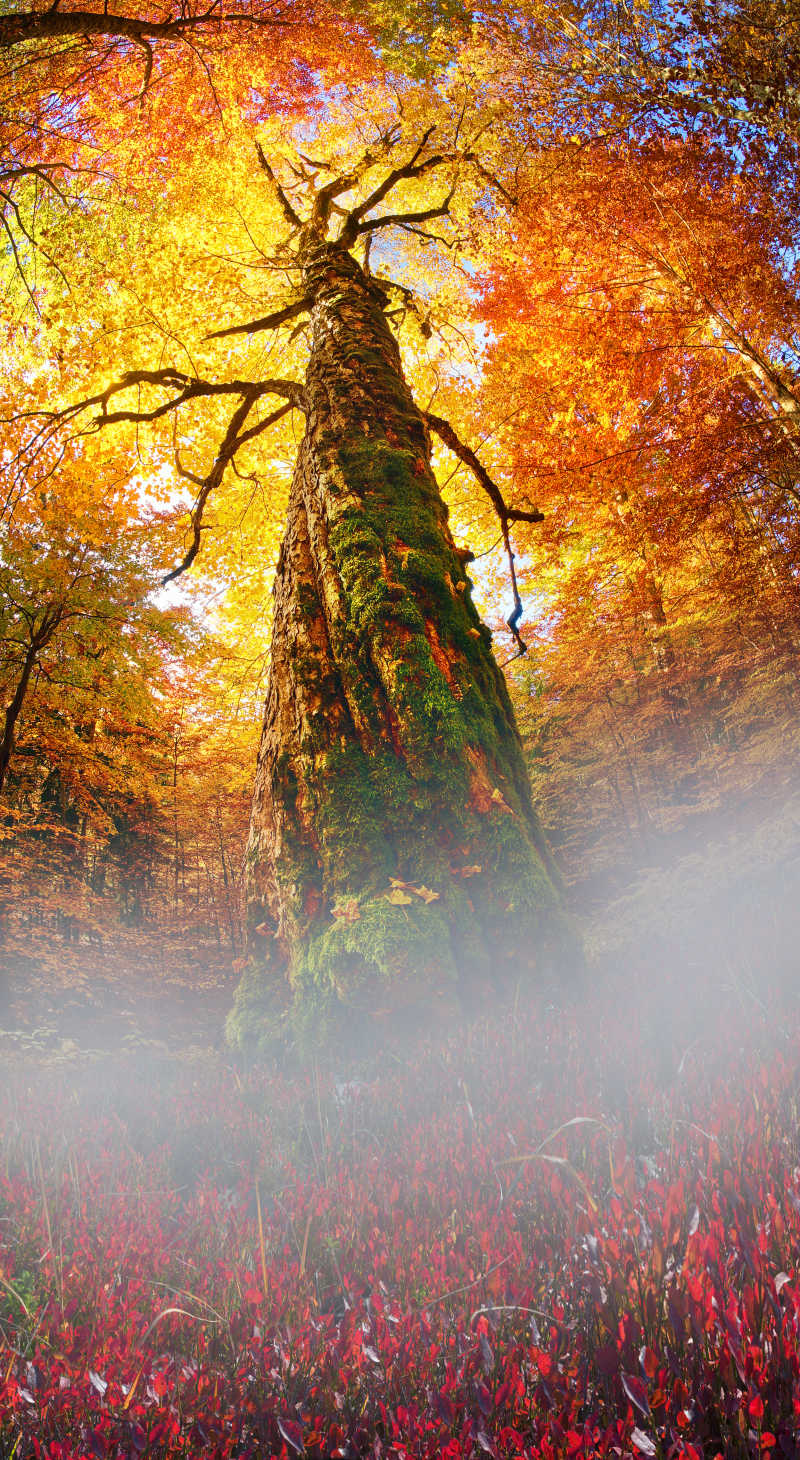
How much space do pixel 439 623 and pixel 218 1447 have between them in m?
4.18

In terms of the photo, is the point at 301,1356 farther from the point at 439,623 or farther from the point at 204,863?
the point at 204,863

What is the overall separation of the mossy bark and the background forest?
7.30 feet

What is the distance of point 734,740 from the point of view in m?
10.6

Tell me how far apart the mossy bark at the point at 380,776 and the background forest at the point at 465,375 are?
2226 millimetres

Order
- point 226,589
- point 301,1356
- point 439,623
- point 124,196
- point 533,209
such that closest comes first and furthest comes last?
point 301,1356 → point 439,623 → point 124,196 → point 533,209 → point 226,589

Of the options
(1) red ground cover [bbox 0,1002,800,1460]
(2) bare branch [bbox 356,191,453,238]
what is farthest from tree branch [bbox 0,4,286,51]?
(1) red ground cover [bbox 0,1002,800,1460]

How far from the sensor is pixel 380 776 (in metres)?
4.43

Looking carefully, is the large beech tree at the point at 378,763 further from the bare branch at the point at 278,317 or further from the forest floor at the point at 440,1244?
A: the bare branch at the point at 278,317

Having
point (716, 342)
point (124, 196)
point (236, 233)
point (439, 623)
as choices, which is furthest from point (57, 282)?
point (716, 342)

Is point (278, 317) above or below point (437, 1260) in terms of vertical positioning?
above

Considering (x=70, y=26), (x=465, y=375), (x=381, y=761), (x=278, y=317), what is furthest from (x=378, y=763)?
(x=465, y=375)

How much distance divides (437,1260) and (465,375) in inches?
490

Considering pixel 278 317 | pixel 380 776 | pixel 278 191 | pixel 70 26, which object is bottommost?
pixel 380 776

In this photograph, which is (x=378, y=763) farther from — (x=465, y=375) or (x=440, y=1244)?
(x=465, y=375)
